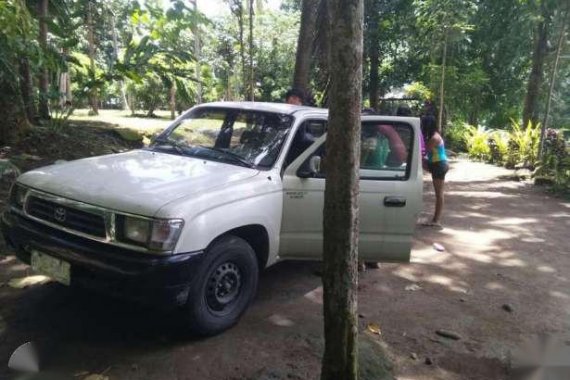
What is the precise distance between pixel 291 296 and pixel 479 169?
11774mm

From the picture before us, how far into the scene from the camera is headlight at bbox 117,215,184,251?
3232 mm

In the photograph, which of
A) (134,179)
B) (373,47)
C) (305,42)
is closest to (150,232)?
(134,179)

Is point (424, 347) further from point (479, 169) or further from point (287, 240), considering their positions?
point (479, 169)

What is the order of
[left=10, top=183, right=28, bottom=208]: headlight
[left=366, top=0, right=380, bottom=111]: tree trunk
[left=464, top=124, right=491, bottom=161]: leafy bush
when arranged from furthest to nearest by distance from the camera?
[left=366, top=0, right=380, bottom=111]: tree trunk
[left=464, top=124, right=491, bottom=161]: leafy bush
[left=10, top=183, right=28, bottom=208]: headlight

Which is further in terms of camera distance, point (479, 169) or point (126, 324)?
point (479, 169)

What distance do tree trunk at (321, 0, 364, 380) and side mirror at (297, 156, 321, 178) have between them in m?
1.55

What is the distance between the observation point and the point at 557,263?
6090 mm

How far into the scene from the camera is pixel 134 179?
370 centimetres

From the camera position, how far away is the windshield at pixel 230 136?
4.37m

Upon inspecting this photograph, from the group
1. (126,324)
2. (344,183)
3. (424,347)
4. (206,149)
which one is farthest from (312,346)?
(206,149)

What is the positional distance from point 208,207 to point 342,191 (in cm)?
126

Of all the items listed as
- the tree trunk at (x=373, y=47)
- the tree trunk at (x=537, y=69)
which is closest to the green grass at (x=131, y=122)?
the tree trunk at (x=373, y=47)

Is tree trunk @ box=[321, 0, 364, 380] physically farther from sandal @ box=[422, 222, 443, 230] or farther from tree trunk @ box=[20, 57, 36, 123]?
tree trunk @ box=[20, 57, 36, 123]

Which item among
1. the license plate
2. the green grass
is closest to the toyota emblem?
the license plate
